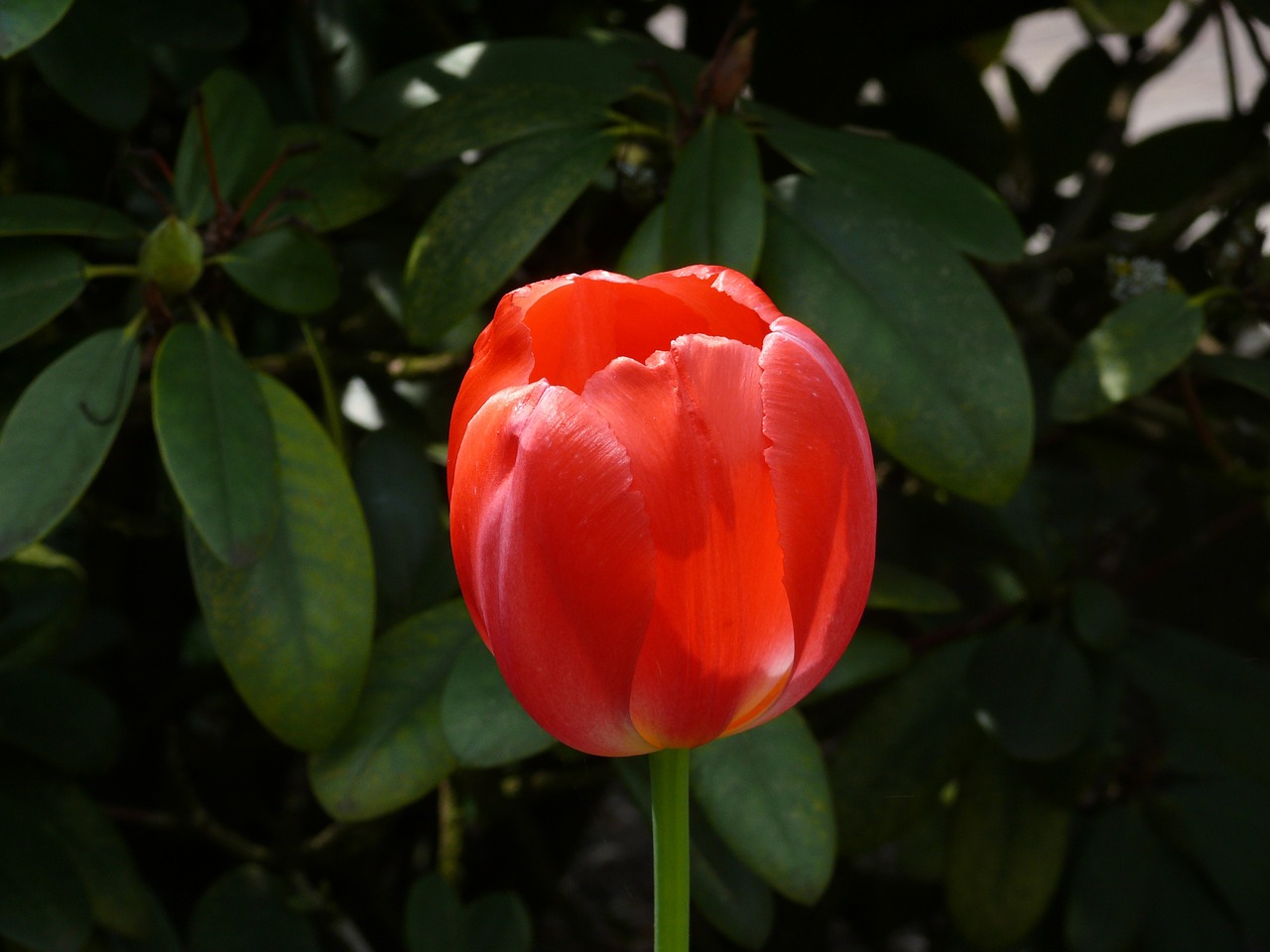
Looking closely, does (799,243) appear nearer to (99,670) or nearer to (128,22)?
(128,22)

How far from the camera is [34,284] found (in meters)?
0.71

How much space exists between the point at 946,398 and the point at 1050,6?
657 millimetres

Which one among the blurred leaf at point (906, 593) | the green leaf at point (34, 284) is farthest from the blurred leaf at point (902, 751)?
the green leaf at point (34, 284)

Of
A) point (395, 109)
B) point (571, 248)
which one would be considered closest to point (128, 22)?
point (395, 109)

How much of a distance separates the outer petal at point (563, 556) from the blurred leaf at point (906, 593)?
1.45 ft

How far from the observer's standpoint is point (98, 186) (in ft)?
3.68

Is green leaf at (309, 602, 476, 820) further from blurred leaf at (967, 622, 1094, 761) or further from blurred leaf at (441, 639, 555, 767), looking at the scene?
blurred leaf at (967, 622, 1094, 761)

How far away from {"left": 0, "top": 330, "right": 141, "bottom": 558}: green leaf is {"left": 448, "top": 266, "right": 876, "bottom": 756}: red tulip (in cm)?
32

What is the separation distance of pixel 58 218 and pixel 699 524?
510mm

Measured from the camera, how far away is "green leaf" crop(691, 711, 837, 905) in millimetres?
690

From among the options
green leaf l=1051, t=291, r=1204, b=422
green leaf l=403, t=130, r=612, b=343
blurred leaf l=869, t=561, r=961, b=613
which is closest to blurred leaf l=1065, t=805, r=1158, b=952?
blurred leaf l=869, t=561, r=961, b=613

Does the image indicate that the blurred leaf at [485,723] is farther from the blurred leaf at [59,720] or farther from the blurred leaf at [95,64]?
the blurred leaf at [95,64]

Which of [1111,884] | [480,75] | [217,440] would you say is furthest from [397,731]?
[1111,884]

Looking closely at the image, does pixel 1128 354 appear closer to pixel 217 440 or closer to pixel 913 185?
pixel 913 185
